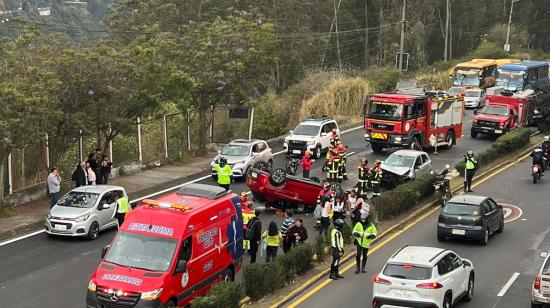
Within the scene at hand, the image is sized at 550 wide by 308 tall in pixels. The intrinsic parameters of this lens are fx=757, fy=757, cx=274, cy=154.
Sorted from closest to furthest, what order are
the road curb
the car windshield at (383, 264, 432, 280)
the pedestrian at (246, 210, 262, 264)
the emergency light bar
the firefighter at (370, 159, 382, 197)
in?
1. the car windshield at (383, 264, 432, 280)
2. the emergency light bar
3. the road curb
4. the pedestrian at (246, 210, 262, 264)
5. the firefighter at (370, 159, 382, 197)

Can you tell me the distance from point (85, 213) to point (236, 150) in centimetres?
1064

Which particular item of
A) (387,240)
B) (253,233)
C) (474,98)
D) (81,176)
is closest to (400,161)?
(387,240)

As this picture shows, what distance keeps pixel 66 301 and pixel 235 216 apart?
4.32 metres

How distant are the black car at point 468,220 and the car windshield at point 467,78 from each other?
37978 millimetres

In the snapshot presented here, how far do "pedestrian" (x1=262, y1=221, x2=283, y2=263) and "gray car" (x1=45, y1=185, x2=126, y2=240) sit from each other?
6057mm

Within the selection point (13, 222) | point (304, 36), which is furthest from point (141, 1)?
point (13, 222)

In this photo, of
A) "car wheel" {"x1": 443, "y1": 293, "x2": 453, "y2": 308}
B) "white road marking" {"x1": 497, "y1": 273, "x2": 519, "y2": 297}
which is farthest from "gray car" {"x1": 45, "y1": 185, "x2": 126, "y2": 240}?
"white road marking" {"x1": 497, "y1": 273, "x2": 519, "y2": 297}

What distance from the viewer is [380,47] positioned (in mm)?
81625

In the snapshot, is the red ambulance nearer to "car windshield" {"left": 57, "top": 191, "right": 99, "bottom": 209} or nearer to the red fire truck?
"car windshield" {"left": 57, "top": 191, "right": 99, "bottom": 209}

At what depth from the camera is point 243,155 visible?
31656 mm

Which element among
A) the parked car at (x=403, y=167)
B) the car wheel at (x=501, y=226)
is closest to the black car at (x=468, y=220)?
the car wheel at (x=501, y=226)

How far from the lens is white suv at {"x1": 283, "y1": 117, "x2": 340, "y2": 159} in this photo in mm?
35688

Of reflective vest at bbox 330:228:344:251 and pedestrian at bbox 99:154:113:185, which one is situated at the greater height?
reflective vest at bbox 330:228:344:251

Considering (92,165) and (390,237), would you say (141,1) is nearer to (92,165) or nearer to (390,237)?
(92,165)
